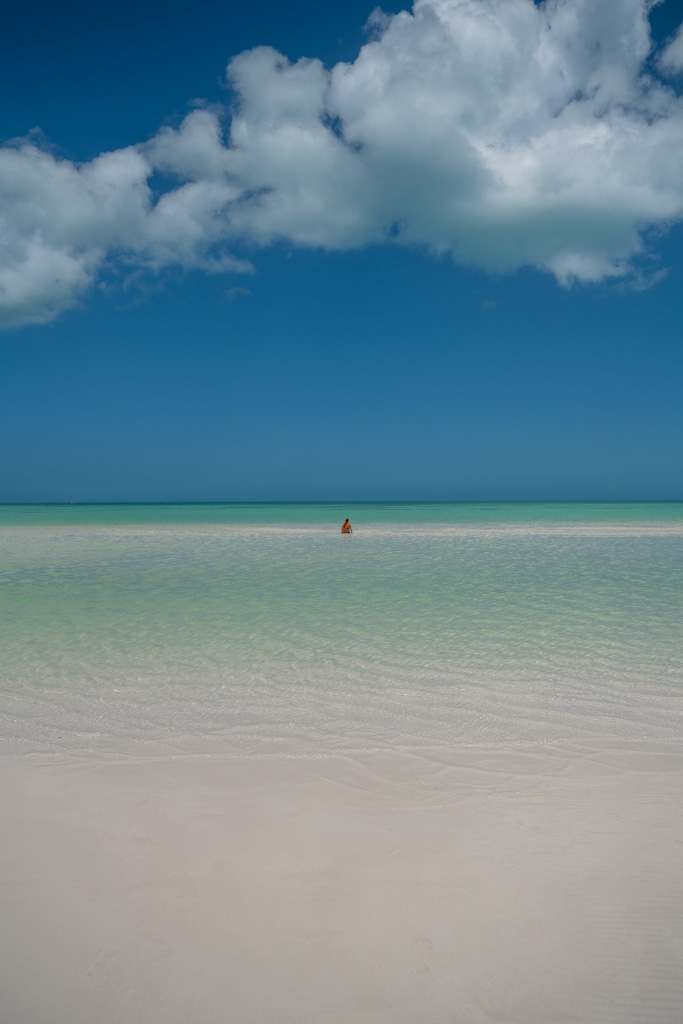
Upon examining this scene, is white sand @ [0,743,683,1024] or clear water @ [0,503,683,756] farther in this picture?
clear water @ [0,503,683,756]

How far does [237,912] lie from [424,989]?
1.00 metres

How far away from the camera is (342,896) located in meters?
3.00

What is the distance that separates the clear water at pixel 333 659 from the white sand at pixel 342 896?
0.86 metres

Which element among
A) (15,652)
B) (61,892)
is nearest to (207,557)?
(15,652)

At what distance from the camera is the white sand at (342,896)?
246 centimetres

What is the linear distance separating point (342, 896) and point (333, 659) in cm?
455

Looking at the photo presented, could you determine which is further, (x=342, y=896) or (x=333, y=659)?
(x=333, y=659)

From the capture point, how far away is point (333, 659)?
7551mm

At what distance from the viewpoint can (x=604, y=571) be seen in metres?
15.7

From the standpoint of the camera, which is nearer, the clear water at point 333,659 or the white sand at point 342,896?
the white sand at point 342,896

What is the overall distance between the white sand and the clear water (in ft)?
2.83

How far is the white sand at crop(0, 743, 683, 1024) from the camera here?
2.46 meters

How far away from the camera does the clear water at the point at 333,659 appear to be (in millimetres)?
5277

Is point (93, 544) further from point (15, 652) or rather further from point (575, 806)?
point (575, 806)
